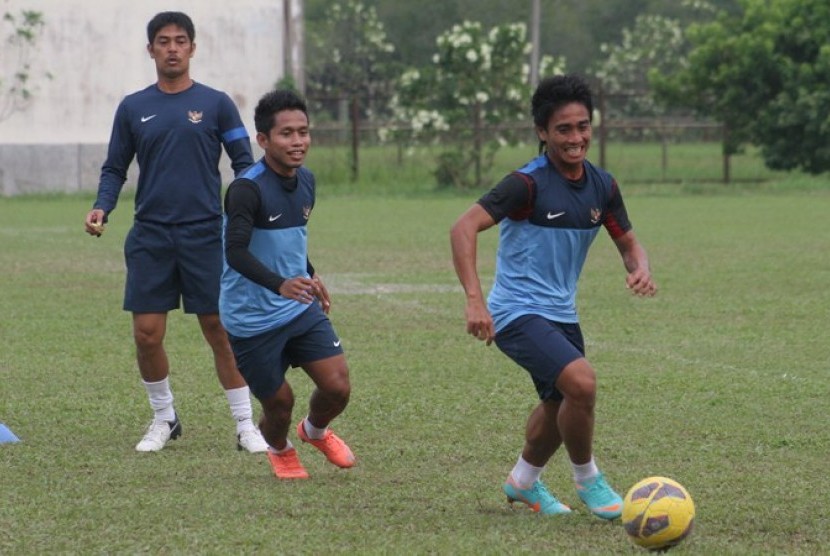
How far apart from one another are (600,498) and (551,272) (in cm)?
85

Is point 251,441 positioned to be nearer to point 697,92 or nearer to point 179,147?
point 179,147

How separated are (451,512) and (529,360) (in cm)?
67

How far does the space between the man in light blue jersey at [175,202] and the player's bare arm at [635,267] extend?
1994mm

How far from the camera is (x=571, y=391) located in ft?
18.9

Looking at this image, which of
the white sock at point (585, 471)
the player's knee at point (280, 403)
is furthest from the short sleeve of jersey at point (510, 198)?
the player's knee at point (280, 403)

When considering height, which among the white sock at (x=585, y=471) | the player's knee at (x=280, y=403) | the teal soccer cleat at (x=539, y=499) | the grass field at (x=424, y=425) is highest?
the player's knee at (x=280, y=403)

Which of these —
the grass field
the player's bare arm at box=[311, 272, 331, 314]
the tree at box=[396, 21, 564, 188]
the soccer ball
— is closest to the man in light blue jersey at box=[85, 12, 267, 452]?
the grass field

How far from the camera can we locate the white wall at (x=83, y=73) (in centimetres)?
3241

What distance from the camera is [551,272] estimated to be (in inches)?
237

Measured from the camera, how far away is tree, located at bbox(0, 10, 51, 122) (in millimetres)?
32625

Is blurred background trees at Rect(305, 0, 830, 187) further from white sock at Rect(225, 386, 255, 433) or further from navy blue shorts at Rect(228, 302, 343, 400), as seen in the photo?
navy blue shorts at Rect(228, 302, 343, 400)

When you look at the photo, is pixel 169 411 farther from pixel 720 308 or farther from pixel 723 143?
pixel 723 143

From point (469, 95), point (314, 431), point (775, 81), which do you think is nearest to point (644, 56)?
point (775, 81)

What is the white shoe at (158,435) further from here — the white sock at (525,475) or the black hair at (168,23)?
the white sock at (525,475)
